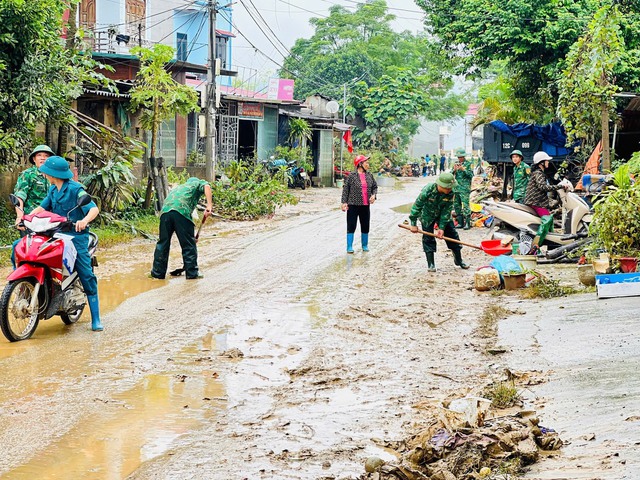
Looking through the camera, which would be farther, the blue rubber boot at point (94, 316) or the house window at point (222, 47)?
the house window at point (222, 47)

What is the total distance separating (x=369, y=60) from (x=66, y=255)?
174 feet

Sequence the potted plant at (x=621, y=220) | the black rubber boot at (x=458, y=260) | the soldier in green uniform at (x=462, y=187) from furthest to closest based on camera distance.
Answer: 1. the soldier in green uniform at (x=462, y=187)
2. the black rubber boot at (x=458, y=260)
3. the potted plant at (x=621, y=220)

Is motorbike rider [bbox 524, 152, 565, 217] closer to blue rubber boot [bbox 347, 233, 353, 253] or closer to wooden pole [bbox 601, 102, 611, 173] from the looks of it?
wooden pole [bbox 601, 102, 611, 173]

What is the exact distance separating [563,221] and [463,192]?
4.97 metres

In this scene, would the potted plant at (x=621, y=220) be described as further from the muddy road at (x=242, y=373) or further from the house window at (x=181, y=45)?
the house window at (x=181, y=45)

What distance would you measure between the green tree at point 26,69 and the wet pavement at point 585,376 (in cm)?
894

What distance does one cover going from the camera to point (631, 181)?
Result: 10.8 meters

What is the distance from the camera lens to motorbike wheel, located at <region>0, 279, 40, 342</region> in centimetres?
766

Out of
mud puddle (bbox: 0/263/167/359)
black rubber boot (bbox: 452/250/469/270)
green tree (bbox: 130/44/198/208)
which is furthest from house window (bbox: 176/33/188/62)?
black rubber boot (bbox: 452/250/469/270)

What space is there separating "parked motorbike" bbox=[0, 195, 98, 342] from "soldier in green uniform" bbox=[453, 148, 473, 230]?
11492 millimetres

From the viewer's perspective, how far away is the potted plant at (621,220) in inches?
385

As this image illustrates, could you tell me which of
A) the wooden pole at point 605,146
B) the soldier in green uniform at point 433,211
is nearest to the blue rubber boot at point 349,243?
the soldier in green uniform at point 433,211

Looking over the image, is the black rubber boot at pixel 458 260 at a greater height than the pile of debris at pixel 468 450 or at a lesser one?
greater

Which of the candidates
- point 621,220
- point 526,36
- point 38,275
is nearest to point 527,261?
point 621,220
